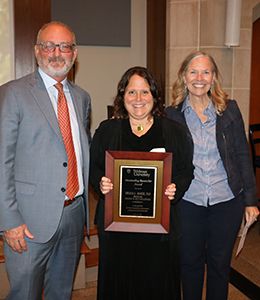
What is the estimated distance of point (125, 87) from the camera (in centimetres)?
199

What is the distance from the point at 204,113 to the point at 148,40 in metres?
4.30

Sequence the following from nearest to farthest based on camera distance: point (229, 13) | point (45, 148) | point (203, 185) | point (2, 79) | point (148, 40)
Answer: point (45, 148) < point (203, 185) < point (2, 79) < point (229, 13) < point (148, 40)

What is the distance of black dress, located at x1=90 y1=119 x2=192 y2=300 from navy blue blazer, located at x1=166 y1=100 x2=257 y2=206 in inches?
9.5

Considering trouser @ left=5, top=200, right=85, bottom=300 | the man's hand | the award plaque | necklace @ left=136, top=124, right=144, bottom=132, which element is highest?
necklace @ left=136, top=124, right=144, bottom=132

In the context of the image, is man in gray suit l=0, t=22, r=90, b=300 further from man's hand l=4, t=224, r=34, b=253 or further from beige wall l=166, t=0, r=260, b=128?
beige wall l=166, t=0, r=260, b=128

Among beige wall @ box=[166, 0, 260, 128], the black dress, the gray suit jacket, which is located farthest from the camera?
beige wall @ box=[166, 0, 260, 128]

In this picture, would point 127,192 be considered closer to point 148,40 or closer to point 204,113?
point 204,113

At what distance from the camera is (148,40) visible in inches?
246

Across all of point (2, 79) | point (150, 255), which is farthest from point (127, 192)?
point (2, 79)

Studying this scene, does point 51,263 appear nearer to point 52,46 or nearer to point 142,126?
point 142,126

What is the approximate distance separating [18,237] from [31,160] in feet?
1.14

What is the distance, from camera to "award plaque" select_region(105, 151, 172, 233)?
189cm

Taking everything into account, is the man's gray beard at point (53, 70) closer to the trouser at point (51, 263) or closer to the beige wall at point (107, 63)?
the trouser at point (51, 263)

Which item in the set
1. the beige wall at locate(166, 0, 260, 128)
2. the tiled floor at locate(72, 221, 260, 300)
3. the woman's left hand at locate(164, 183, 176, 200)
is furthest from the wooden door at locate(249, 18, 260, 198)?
the woman's left hand at locate(164, 183, 176, 200)
